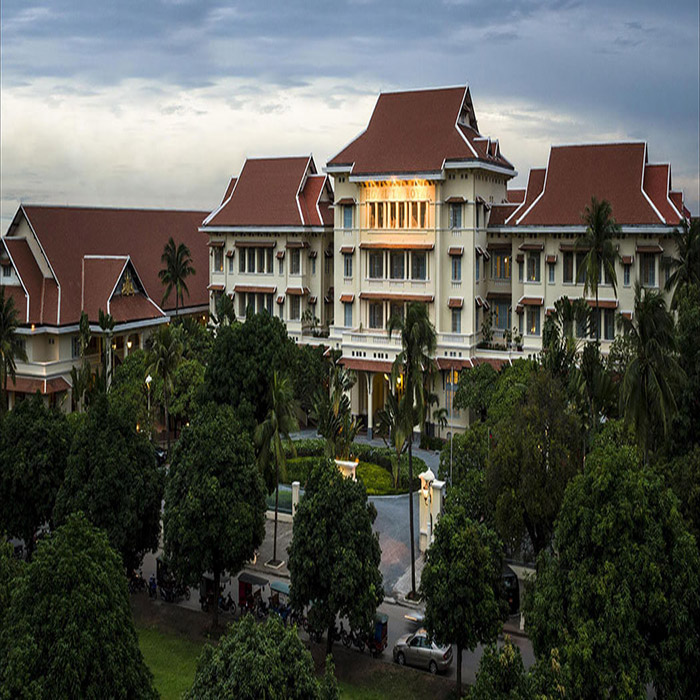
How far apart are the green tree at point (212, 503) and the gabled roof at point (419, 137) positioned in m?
25.8

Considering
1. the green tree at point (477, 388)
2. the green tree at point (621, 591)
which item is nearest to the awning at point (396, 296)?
the green tree at point (477, 388)

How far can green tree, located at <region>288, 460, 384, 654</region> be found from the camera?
22.8 meters

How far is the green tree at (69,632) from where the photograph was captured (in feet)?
52.7

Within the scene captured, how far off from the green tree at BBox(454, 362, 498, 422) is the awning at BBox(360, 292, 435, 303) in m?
5.42

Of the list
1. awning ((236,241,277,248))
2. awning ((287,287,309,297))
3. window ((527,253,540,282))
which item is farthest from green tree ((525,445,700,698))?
awning ((236,241,277,248))

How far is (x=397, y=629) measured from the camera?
26.4 m

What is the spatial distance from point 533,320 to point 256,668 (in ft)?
121

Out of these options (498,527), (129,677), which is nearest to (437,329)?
(498,527)

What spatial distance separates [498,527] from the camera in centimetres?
2547

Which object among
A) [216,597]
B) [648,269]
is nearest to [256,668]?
[216,597]

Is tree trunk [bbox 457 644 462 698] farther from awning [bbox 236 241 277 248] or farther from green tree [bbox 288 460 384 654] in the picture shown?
awning [bbox 236 241 277 248]

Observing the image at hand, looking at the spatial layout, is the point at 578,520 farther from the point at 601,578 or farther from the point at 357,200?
the point at 357,200

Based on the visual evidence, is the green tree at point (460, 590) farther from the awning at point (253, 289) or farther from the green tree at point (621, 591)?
the awning at point (253, 289)

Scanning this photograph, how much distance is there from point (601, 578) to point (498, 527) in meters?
7.51
